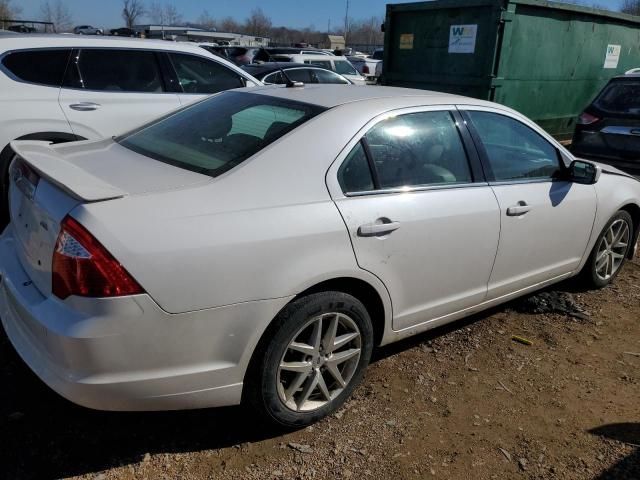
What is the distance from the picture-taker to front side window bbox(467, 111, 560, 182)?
3492 mm

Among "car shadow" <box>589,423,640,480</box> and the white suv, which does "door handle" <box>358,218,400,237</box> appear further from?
the white suv

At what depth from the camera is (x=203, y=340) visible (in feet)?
7.43

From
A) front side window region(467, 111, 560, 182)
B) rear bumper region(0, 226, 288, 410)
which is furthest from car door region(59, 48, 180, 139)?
front side window region(467, 111, 560, 182)

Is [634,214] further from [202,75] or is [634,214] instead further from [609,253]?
[202,75]

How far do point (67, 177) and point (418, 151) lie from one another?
1779 millimetres

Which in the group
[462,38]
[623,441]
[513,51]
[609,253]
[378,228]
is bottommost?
[623,441]

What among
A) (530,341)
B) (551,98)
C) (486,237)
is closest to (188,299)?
(486,237)

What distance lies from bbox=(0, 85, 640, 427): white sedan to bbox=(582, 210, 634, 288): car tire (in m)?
0.78

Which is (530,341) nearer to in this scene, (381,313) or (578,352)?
(578,352)

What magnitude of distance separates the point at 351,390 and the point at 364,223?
898 millimetres

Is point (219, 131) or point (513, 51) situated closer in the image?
point (219, 131)

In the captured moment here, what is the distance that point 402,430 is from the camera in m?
2.81

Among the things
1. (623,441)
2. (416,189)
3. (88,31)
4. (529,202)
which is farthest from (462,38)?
(88,31)

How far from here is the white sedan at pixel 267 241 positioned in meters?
2.14
